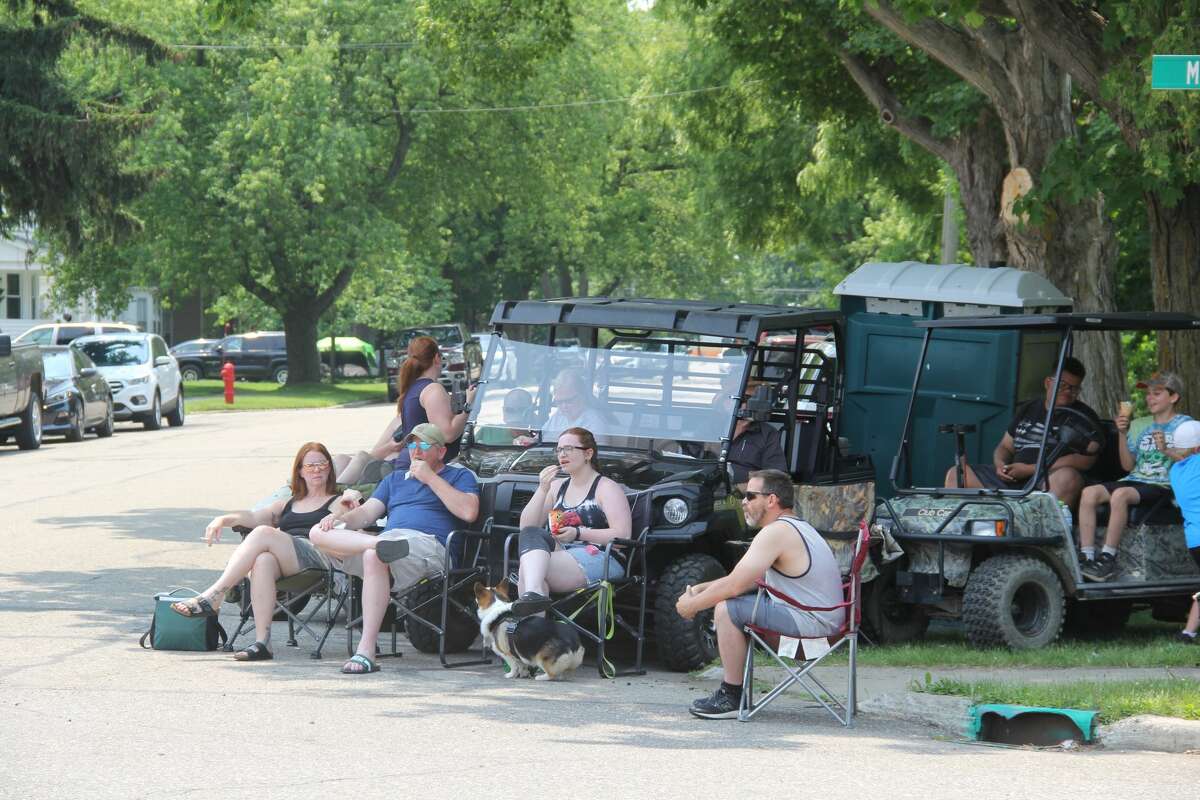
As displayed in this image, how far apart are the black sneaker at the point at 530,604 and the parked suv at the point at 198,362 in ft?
169

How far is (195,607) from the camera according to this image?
10445 mm

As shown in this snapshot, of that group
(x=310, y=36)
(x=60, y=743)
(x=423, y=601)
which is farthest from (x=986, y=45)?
(x=310, y=36)

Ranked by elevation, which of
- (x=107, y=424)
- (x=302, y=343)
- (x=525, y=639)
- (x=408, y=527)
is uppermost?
(x=302, y=343)

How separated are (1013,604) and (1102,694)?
7.54 ft

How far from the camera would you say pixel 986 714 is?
27.8 feet

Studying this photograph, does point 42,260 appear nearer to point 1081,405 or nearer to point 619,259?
point 619,259

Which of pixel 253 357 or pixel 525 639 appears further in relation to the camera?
pixel 253 357

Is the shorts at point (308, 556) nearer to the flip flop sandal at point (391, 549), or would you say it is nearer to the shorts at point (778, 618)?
the flip flop sandal at point (391, 549)

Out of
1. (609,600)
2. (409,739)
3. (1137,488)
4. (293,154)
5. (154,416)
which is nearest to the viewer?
(409,739)

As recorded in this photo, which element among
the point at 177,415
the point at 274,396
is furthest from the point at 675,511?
the point at 274,396

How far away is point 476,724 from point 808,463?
14.0 feet

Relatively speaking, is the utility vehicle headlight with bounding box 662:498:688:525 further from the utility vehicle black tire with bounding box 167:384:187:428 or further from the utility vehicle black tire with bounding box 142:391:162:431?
the utility vehicle black tire with bounding box 167:384:187:428

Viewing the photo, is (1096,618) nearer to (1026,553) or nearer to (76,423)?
(1026,553)

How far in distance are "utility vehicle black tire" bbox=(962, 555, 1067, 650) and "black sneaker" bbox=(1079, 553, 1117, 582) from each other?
0.91ft
